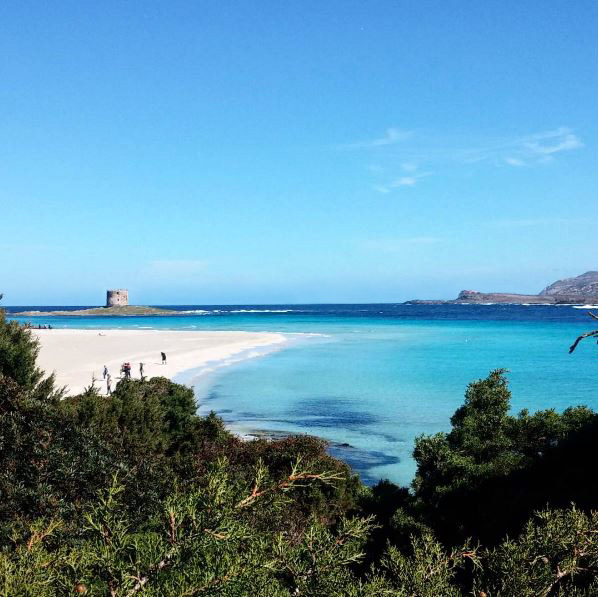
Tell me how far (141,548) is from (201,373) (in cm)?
3849

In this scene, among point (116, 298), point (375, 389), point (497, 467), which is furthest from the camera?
point (116, 298)

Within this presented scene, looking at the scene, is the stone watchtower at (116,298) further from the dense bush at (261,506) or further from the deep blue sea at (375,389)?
the dense bush at (261,506)

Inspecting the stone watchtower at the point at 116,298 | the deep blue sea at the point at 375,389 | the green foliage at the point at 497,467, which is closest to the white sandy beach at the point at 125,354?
the deep blue sea at the point at 375,389

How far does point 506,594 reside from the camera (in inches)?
139

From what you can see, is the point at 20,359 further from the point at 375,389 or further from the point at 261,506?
the point at 375,389

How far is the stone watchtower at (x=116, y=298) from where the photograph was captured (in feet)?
640

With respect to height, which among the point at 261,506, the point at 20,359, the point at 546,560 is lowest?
the point at 546,560

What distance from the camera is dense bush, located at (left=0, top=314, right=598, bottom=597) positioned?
338 cm

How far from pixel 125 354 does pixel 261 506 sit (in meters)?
49.1

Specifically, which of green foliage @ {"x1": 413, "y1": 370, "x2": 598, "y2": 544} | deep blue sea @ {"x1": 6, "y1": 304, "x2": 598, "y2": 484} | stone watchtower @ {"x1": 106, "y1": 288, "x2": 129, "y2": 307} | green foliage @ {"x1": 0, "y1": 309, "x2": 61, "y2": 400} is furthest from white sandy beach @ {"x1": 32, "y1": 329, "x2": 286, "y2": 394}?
stone watchtower @ {"x1": 106, "y1": 288, "x2": 129, "y2": 307}

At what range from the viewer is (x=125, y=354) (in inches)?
1999

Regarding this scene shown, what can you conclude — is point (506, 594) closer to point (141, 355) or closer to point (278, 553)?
point (278, 553)

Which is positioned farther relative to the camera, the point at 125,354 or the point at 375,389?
the point at 125,354

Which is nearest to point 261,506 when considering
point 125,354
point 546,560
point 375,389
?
point 546,560
